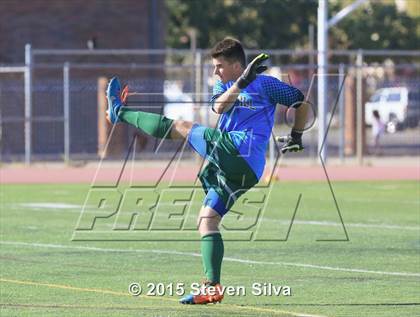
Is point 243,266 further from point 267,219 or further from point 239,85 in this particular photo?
point 267,219

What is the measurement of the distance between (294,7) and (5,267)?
1603 inches

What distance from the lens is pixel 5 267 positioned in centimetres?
1119

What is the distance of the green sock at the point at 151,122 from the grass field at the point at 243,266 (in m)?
1.35

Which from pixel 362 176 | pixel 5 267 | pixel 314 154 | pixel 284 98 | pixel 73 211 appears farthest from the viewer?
pixel 314 154

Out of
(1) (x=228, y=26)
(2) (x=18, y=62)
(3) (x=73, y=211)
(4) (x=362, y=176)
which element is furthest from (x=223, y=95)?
(1) (x=228, y=26)

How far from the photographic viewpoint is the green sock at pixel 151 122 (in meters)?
8.98

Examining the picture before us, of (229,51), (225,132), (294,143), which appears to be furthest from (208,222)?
(229,51)

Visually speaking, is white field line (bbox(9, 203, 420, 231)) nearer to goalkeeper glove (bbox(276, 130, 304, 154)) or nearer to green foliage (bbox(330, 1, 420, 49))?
goalkeeper glove (bbox(276, 130, 304, 154))

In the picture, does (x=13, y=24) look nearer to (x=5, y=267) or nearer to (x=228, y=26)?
(x=228, y=26)

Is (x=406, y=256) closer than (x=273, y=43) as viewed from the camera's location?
Yes

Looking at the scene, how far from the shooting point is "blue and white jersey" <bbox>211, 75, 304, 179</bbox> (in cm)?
902

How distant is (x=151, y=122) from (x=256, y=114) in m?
0.85

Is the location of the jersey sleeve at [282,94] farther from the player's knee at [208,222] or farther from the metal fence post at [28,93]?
the metal fence post at [28,93]

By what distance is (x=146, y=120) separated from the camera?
9086mm
